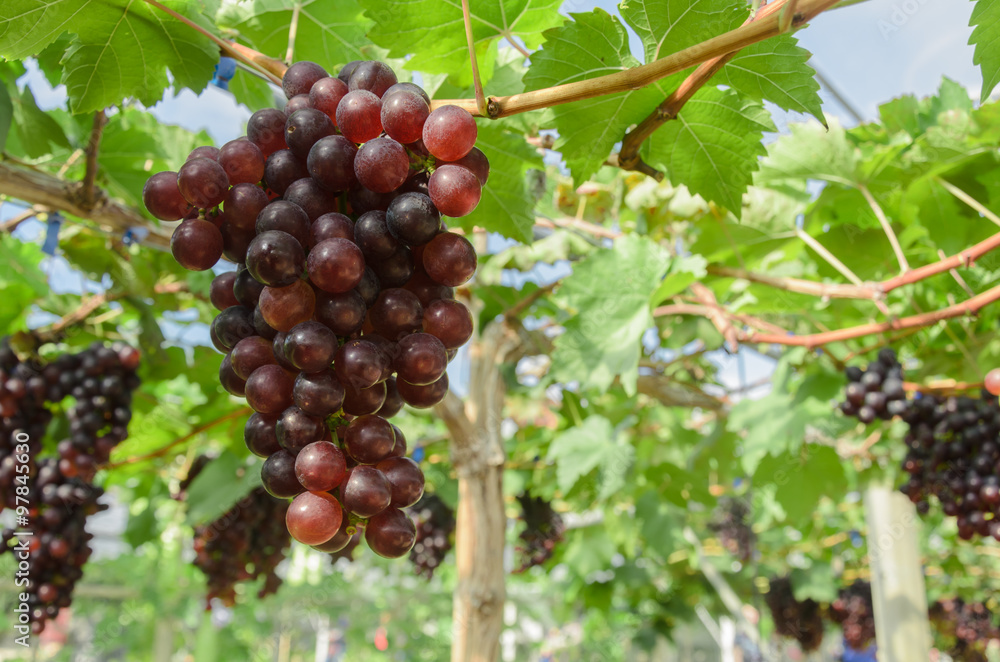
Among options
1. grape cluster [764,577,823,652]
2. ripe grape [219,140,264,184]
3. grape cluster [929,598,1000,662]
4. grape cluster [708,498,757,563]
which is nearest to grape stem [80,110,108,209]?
ripe grape [219,140,264,184]

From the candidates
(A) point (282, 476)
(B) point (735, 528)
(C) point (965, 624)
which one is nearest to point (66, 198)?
(A) point (282, 476)

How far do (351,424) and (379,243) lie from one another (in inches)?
6.2

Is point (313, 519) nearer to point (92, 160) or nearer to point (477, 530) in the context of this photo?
point (92, 160)

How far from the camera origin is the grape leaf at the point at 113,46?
0.80 metres

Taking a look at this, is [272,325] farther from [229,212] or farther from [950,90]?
[950,90]

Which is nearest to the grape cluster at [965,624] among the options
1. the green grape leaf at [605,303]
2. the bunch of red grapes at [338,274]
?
the green grape leaf at [605,303]

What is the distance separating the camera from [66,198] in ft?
3.93

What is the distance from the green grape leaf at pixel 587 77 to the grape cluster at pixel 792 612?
13.4ft

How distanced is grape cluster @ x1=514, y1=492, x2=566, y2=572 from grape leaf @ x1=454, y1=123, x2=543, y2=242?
183 cm

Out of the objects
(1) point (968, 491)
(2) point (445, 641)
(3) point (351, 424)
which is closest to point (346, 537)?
(3) point (351, 424)

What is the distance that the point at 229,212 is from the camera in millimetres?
616

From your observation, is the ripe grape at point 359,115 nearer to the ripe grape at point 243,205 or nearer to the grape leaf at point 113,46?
the ripe grape at point 243,205

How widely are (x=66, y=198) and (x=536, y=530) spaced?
2042 millimetres

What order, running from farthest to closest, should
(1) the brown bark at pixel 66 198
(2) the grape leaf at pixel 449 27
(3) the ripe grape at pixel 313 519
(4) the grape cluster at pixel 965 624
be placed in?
(4) the grape cluster at pixel 965 624 < (1) the brown bark at pixel 66 198 < (2) the grape leaf at pixel 449 27 < (3) the ripe grape at pixel 313 519
